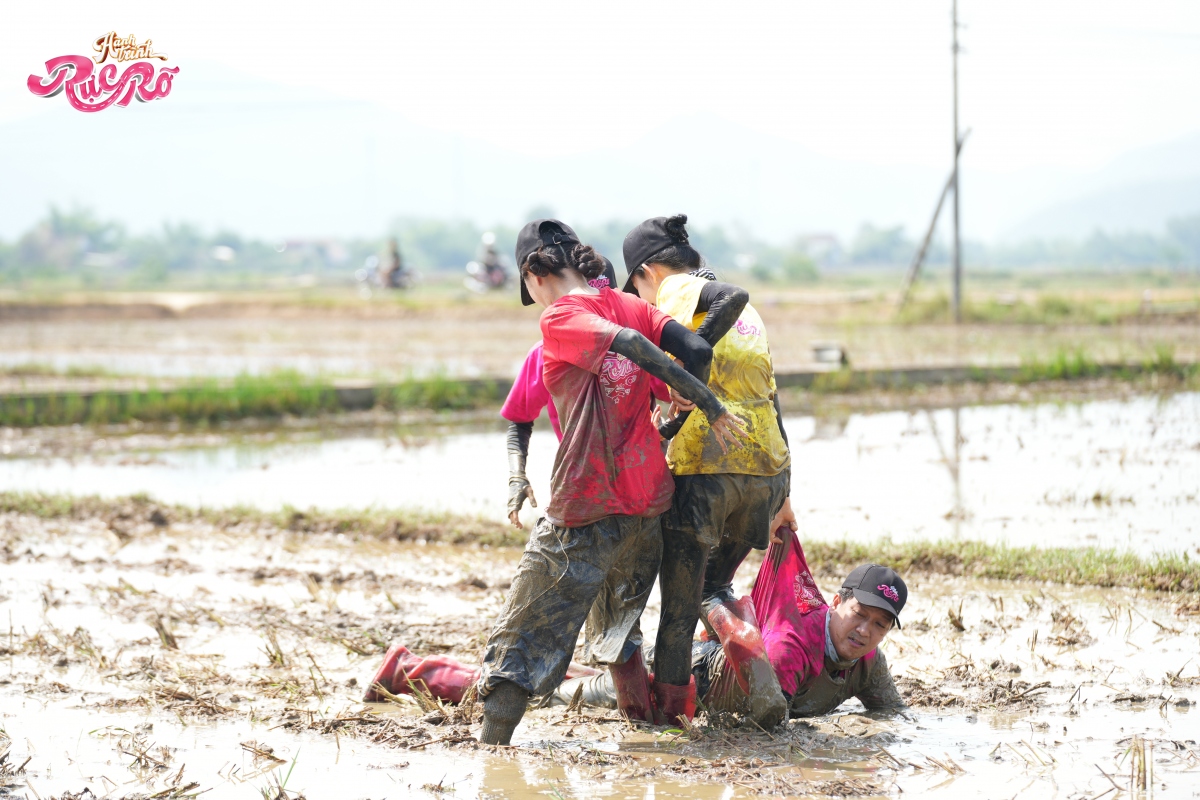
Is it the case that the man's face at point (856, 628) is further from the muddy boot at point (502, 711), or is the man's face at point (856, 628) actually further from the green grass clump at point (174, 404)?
the green grass clump at point (174, 404)

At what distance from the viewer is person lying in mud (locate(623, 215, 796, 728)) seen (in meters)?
3.52

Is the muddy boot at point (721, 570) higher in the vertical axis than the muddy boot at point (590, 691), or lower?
higher

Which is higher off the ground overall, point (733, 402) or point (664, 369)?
point (664, 369)

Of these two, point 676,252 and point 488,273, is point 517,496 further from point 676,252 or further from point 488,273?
point 488,273

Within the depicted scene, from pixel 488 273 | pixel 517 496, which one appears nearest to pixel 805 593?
pixel 517 496

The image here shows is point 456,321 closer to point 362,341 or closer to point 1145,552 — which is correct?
point 362,341

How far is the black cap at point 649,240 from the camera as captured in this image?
146 inches

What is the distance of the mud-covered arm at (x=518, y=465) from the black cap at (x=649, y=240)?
2.13 feet

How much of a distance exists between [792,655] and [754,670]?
9.2 inches

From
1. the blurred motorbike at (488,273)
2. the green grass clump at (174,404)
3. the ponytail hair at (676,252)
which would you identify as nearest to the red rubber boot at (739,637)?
the ponytail hair at (676,252)

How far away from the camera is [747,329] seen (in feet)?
12.1

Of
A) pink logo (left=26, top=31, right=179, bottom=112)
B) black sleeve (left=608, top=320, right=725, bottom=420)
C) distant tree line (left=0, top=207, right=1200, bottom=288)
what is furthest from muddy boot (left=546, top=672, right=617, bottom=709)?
distant tree line (left=0, top=207, right=1200, bottom=288)

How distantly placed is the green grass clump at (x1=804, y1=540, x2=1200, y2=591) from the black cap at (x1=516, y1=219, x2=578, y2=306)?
8.22ft

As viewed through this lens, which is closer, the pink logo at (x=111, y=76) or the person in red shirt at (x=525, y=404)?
the person in red shirt at (x=525, y=404)
